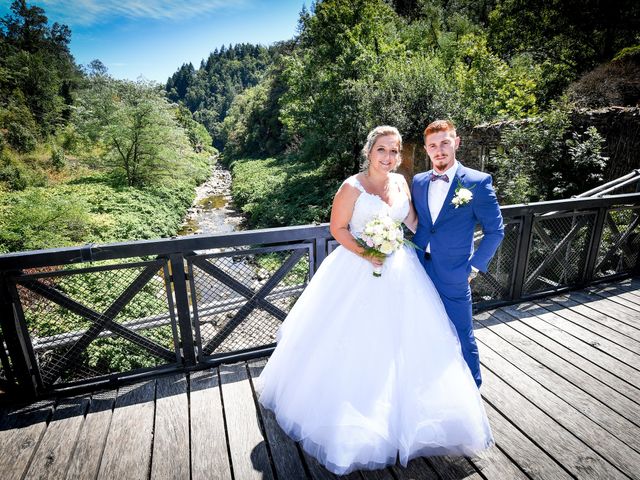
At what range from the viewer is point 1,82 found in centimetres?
3139

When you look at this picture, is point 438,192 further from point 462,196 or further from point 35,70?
point 35,70

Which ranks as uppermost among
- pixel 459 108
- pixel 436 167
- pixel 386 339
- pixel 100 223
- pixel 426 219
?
pixel 459 108

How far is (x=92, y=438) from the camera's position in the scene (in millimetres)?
2566

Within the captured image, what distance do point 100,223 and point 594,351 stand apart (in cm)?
1486

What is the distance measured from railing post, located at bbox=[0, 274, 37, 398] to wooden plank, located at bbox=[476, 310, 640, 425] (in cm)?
452

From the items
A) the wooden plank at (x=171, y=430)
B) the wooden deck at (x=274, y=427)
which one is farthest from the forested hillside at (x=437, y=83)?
the wooden plank at (x=171, y=430)

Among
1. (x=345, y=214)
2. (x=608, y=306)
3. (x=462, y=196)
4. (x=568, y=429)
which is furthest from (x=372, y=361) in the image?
(x=608, y=306)

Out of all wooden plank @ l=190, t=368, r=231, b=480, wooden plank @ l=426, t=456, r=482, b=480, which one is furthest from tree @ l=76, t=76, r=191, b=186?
wooden plank @ l=426, t=456, r=482, b=480

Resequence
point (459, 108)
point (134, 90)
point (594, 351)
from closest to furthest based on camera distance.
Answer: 1. point (594, 351)
2. point (459, 108)
3. point (134, 90)

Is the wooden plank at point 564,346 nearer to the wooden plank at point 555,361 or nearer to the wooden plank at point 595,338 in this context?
the wooden plank at point 555,361

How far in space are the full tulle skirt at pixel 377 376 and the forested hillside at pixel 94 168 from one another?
11221mm

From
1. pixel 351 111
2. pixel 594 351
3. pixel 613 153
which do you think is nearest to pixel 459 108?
pixel 351 111

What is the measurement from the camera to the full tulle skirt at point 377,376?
208 cm

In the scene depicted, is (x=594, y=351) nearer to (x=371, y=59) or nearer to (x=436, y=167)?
(x=436, y=167)
